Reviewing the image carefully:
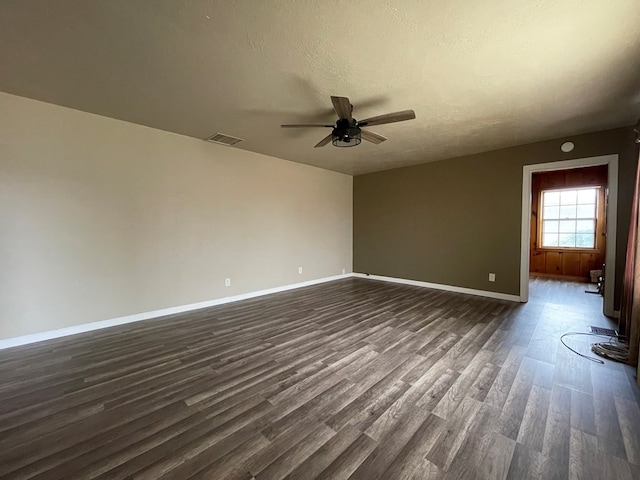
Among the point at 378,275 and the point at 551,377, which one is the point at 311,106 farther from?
the point at 378,275

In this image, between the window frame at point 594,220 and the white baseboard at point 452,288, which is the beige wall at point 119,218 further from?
the window frame at point 594,220

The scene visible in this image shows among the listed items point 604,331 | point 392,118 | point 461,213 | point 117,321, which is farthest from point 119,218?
point 604,331

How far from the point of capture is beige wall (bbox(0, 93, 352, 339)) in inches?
111

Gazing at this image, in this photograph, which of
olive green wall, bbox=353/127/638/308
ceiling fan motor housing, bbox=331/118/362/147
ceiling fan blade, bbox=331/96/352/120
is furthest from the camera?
olive green wall, bbox=353/127/638/308

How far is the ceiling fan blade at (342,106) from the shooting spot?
2.26 meters

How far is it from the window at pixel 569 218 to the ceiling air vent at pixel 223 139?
7.75 meters

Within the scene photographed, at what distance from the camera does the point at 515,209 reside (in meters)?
4.39

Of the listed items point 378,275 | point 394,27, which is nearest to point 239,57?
point 394,27

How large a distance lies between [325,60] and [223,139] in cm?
244

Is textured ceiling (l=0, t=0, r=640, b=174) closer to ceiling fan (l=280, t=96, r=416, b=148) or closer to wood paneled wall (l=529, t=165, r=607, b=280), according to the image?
ceiling fan (l=280, t=96, r=416, b=148)

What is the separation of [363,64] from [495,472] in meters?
2.83

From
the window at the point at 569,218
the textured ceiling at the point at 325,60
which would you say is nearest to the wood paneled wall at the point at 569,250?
the window at the point at 569,218

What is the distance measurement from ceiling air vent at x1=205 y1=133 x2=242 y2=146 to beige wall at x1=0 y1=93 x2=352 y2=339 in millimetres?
136

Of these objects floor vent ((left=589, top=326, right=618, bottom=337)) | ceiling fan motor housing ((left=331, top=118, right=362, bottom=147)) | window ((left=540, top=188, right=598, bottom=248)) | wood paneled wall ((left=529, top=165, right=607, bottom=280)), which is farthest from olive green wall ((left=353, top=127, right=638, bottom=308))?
window ((left=540, top=188, right=598, bottom=248))
